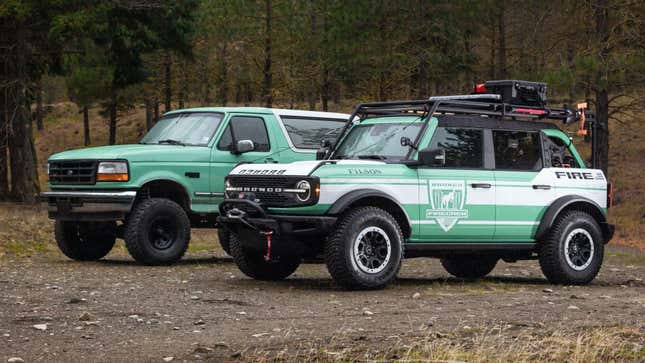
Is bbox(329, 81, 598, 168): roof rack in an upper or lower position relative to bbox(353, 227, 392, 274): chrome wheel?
upper

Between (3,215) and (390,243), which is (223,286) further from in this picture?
(3,215)

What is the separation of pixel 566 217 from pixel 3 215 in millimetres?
14015

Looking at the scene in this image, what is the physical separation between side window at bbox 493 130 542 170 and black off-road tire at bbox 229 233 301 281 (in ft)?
8.82

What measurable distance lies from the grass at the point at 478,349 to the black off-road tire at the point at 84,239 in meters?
7.77

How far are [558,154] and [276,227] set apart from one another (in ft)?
13.7

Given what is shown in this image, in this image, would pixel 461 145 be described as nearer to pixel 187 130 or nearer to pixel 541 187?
pixel 541 187

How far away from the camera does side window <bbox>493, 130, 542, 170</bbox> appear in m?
12.1

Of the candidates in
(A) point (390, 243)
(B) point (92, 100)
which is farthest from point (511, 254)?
(B) point (92, 100)

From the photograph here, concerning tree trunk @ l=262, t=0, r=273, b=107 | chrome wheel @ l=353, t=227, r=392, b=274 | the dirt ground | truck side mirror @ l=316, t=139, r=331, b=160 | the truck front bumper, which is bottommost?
the dirt ground

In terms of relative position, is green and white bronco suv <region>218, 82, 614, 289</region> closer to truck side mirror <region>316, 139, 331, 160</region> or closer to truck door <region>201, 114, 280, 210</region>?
truck side mirror <region>316, 139, 331, 160</region>

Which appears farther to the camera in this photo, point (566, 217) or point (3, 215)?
point (3, 215)

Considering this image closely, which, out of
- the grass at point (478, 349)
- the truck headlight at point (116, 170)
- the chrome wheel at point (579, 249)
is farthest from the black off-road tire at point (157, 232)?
the grass at point (478, 349)

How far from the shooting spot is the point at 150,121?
58312mm

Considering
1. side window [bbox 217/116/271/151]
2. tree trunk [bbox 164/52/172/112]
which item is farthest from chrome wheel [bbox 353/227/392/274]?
tree trunk [bbox 164/52/172/112]
